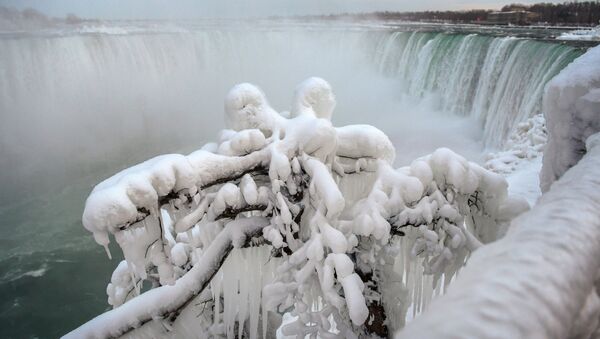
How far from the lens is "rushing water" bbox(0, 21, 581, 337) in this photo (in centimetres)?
1023

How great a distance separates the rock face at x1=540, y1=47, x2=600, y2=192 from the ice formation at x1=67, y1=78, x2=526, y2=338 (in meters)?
0.42

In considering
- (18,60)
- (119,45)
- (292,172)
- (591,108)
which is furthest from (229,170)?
(119,45)

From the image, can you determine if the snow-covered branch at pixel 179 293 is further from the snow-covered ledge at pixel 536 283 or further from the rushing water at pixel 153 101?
the rushing water at pixel 153 101

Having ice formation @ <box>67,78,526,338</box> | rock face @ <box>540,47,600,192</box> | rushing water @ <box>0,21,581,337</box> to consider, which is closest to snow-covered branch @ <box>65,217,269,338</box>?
ice formation @ <box>67,78,526,338</box>

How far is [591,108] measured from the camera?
221 centimetres

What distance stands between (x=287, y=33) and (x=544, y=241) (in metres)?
26.8

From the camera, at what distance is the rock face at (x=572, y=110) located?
224 cm

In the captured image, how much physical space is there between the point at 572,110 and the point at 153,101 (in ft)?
73.0

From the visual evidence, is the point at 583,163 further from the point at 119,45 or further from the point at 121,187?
the point at 119,45

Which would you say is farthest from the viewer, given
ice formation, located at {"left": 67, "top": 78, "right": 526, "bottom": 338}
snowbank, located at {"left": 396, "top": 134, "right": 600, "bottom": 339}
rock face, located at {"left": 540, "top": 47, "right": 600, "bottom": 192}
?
ice formation, located at {"left": 67, "top": 78, "right": 526, "bottom": 338}

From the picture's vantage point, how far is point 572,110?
2.33 m

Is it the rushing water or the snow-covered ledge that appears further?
the rushing water

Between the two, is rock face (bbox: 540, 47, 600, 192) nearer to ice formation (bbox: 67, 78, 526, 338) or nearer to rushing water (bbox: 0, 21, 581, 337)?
ice formation (bbox: 67, 78, 526, 338)

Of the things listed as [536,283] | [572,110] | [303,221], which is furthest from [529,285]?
[303,221]
